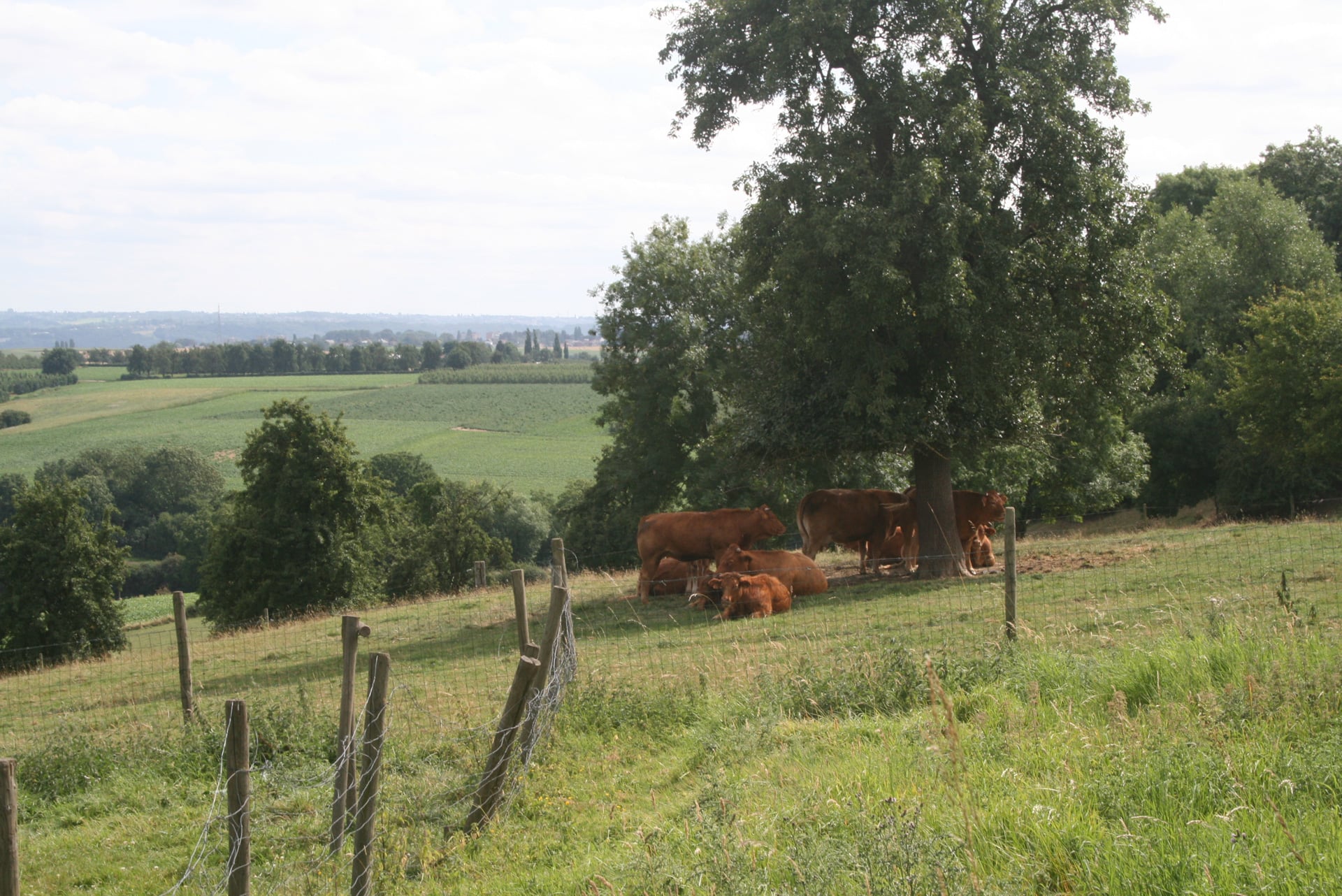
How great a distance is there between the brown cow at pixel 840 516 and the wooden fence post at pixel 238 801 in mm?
14994

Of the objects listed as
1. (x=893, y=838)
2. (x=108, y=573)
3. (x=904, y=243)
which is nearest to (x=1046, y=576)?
(x=904, y=243)

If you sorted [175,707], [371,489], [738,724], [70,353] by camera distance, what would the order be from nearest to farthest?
[738,724]
[175,707]
[371,489]
[70,353]

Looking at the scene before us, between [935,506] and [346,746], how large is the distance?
14650 mm

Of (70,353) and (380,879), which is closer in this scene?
(380,879)

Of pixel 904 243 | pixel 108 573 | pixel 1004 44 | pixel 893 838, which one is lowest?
pixel 108 573

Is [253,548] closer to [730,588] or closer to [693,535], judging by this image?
[693,535]

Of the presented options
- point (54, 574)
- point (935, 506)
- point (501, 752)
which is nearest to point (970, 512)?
point (935, 506)

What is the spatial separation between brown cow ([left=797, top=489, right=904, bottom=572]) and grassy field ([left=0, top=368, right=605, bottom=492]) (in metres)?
59.8

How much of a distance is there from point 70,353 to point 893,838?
191 m

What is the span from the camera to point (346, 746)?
6.15 m

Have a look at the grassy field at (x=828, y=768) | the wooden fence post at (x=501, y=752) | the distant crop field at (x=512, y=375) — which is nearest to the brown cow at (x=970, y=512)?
the grassy field at (x=828, y=768)

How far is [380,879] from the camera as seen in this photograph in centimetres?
614

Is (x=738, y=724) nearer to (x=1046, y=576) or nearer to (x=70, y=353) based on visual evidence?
(x=1046, y=576)

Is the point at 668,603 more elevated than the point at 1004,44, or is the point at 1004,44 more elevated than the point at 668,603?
the point at 1004,44
